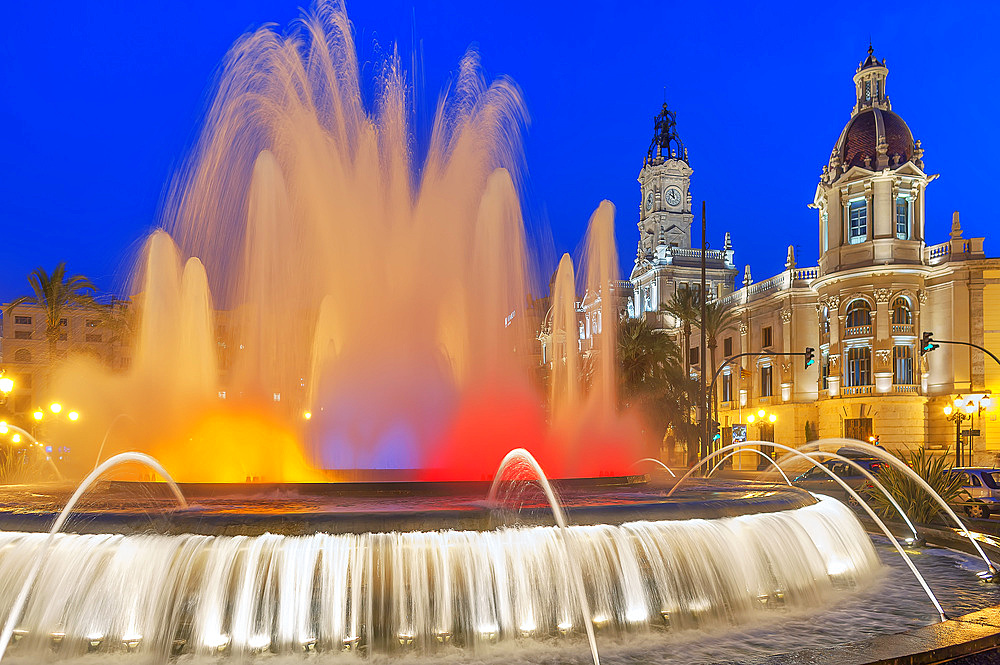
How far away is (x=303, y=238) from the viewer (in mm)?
17875

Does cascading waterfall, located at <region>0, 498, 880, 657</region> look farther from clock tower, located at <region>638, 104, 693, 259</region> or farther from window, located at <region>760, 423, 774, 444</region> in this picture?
clock tower, located at <region>638, 104, 693, 259</region>

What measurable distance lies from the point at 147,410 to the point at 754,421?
53.8 meters

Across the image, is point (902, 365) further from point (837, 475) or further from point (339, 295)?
point (339, 295)

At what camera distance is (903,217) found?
2205 inches

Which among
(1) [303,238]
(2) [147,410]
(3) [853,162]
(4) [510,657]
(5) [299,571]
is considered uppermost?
(3) [853,162]

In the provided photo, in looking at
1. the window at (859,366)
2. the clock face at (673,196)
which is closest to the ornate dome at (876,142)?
the window at (859,366)

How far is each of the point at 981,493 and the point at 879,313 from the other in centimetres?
3578

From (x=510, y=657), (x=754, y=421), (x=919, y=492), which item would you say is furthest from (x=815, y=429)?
(x=510, y=657)

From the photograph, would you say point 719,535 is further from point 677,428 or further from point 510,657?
point 677,428

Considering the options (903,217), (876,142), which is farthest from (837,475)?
(876,142)

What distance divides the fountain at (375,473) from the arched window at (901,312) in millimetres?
38057

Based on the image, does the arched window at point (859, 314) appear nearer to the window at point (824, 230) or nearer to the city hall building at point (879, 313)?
the city hall building at point (879, 313)

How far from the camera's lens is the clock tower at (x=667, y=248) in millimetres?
84438

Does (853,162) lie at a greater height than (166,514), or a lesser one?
greater
